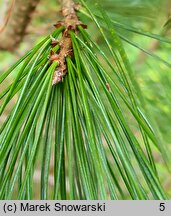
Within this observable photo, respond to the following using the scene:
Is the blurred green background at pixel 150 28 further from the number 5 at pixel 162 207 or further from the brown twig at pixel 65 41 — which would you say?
the number 5 at pixel 162 207

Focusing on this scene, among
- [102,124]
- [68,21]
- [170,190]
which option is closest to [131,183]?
[102,124]

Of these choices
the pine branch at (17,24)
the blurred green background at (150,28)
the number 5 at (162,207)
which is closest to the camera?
the number 5 at (162,207)

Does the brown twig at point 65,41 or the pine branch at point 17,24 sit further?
the pine branch at point 17,24

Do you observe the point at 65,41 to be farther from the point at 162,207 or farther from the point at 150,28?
the point at 150,28

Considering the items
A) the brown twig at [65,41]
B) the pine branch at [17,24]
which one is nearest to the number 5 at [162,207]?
the brown twig at [65,41]

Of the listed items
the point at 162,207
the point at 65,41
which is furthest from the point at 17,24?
the point at 162,207

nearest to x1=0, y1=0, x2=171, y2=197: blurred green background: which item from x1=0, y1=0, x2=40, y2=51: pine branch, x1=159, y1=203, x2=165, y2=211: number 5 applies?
x1=0, y1=0, x2=40, y2=51: pine branch

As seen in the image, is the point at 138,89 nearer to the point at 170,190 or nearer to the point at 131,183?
the point at 131,183

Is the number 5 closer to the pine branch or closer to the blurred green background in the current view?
the blurred green background
